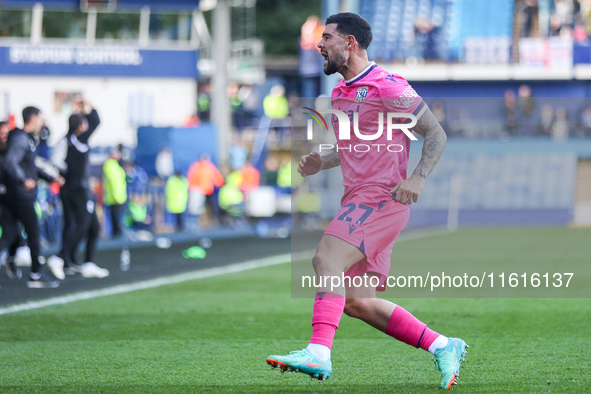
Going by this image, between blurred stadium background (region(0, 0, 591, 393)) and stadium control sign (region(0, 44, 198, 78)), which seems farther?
stadium control sign (region(0, 44, 198, 78))

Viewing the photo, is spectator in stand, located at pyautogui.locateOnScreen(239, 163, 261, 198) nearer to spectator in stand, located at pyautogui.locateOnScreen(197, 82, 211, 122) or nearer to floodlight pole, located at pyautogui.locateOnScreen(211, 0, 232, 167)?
floodlight pole, located at pyautogui.locateOnScreen(211, 0, 232, 167)

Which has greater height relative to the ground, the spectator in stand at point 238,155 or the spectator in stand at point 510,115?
the spectator in stand at point 510,115

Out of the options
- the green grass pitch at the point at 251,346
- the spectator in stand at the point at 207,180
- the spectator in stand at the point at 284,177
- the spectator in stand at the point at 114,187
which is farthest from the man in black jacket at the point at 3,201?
the spectator in stand at the point at 284,177

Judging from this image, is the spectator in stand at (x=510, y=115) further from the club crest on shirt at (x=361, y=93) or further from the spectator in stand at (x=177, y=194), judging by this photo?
the club crest on shirt at (x=361, y=93)

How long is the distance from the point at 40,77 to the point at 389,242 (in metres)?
23.9

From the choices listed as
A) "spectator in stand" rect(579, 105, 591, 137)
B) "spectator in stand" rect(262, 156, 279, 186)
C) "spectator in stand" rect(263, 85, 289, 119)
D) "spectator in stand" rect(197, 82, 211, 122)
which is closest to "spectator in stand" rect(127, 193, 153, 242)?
"spectator in stand" rect(262, 156, 279, 186)

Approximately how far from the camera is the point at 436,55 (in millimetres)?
29953

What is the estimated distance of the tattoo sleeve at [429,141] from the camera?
13.9 ft

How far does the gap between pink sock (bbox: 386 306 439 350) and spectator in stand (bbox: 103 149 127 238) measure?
12284 millimetres

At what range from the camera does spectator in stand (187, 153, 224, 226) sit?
20.3m

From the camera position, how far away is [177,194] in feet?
60.4

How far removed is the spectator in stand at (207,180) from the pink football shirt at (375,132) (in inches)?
627

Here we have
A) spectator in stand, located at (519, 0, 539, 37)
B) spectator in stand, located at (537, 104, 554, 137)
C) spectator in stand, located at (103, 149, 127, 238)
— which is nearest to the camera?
spectator in stand, located at (103, 149, 127, 238)

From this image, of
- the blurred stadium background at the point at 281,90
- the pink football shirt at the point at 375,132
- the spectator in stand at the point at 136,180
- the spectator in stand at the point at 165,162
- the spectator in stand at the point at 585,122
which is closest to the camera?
the pink football shirt at the point at 375,132
